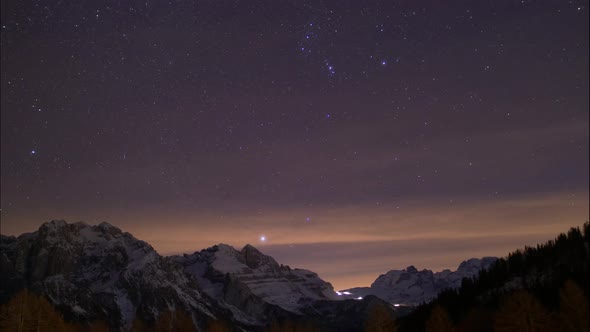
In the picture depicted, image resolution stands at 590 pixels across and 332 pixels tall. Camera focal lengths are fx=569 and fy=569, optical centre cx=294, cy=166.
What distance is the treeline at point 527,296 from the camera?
3127 inches

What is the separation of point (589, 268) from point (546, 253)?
67.2ft

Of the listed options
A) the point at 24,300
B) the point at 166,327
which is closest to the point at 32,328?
the point at 24,300

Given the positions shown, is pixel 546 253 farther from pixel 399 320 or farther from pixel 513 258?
pixel 399 320

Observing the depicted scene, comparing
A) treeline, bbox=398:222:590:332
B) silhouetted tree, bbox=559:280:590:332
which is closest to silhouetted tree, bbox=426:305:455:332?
treeline, bbox=398:222:590:332

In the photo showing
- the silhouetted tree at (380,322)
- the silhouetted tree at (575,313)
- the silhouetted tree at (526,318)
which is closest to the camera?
the silhouetted tree at (575,313)

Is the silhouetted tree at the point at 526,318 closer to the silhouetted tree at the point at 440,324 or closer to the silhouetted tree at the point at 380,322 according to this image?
the silhouetted tree at the point at 440,324

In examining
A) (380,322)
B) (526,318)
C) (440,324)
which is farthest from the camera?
(380,322)

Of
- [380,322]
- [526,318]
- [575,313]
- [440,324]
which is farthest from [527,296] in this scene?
[380,322]

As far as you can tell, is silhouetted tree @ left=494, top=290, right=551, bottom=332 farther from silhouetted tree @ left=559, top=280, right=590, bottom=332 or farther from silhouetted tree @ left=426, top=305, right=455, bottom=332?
silhouetted tree @ left=426, top=305, right=455, bottom=332

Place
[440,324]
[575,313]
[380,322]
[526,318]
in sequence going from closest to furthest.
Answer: [575,313]
[526,318]
[440,324]
[380,322]

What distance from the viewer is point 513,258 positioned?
132m

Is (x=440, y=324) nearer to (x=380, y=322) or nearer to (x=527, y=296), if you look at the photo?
(x=380, y=322)

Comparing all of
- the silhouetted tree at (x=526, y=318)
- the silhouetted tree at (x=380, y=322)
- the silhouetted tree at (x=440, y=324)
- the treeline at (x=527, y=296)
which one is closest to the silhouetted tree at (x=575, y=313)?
the treeline at (x=527, y=296)

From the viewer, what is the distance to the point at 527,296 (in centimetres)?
8000
